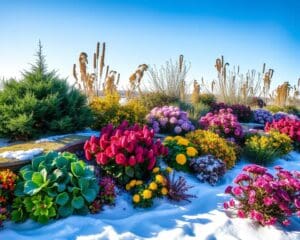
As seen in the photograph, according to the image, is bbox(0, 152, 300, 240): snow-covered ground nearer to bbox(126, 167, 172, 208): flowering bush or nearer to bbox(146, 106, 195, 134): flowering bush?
bbox(126, 167, 172, 208): flowering bush

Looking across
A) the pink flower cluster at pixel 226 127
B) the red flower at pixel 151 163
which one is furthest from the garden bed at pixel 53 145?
the pink flower cluster at pixel 226 127

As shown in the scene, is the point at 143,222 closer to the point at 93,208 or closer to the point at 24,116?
the point at 93,208

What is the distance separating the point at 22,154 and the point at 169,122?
373 centimetres

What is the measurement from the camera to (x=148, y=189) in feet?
13.5

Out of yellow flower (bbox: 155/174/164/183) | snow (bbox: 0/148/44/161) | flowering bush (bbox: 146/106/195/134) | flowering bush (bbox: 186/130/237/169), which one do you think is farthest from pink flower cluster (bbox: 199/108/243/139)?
snow (bbox: 0/148/44/161)

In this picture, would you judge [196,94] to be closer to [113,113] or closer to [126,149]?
[113,113]

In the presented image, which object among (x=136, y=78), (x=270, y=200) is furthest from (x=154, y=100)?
(x=270, y=200)

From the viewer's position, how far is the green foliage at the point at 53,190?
143 inches

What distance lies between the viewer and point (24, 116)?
5285mm

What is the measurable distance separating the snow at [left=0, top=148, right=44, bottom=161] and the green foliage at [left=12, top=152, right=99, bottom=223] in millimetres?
292

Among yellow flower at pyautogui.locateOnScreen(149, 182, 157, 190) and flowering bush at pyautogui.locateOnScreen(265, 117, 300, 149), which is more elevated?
flowering bush at pyautogui.locateOnScreen(265, 117, 300, 149)

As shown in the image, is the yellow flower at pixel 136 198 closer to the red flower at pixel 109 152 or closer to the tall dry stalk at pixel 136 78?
the red flower at pixel 109 152

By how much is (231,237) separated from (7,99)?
4422 mm

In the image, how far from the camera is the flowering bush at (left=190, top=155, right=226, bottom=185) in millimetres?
5086
